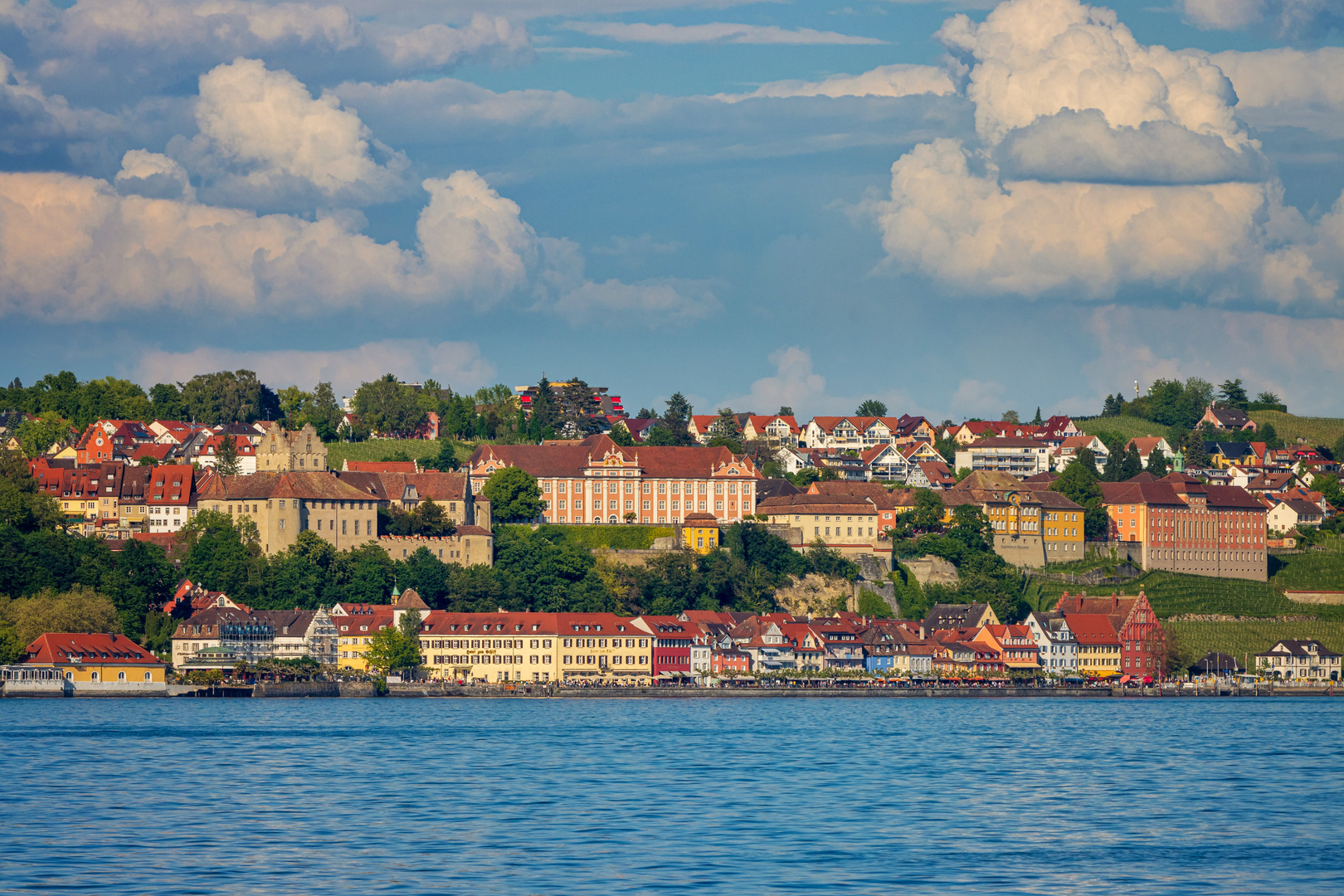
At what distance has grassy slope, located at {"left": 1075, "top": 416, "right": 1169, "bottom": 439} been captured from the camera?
593 feet

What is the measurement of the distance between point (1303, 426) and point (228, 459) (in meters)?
107

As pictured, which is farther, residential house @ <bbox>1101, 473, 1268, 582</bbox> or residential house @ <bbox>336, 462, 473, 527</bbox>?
residential house @ <bbox>1101, 473, 1268, 582</bbox>

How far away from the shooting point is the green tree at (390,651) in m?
101

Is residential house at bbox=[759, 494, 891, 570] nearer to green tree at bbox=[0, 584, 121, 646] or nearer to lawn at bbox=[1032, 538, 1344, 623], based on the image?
lawn at bbox=[1032, 538, 1344, 623]

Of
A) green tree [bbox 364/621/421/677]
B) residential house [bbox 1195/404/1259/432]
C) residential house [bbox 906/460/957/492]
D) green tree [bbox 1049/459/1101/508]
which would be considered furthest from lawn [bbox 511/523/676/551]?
residential house [bbox 1195/404/1259/432]

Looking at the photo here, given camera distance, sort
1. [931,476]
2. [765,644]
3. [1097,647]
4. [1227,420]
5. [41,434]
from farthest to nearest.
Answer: [1227,420] → [931,476] → [41,434] → [1097,647] → [765,644]

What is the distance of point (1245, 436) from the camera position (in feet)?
590

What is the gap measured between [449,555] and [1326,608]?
5862 centimetres

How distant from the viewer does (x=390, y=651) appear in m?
101

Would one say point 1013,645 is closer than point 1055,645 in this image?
Yes

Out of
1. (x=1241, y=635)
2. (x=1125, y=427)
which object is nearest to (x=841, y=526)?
(x=1241, y=635)

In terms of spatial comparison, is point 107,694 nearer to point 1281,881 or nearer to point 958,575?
point 958,575

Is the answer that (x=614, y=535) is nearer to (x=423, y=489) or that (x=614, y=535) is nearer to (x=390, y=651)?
(x=423, y=489)

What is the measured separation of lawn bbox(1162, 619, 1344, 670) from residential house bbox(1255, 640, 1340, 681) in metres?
0.94
